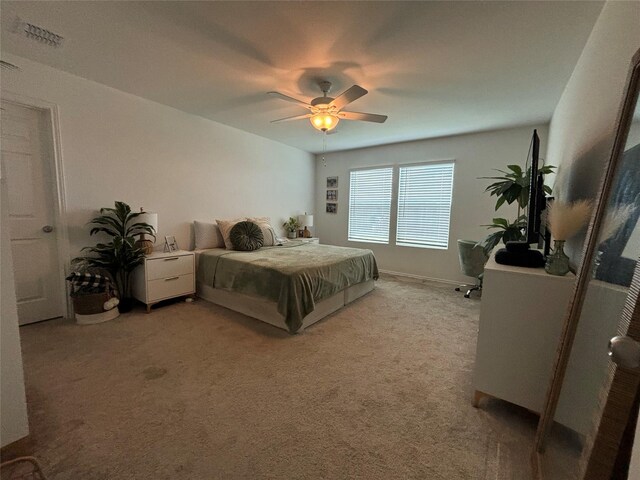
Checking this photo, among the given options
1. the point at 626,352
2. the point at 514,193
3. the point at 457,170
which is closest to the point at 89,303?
the point at 626,352

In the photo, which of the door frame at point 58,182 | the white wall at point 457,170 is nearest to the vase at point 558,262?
the white wall at point 457,170

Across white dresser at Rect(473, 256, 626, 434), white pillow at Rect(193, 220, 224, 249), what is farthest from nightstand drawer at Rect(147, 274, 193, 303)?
white dresser at Rect(473, 256, 626, 434)

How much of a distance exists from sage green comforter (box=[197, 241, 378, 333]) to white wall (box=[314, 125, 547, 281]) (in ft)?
4.64

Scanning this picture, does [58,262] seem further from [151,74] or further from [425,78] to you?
[425,78]

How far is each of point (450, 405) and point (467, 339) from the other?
3.37 feet

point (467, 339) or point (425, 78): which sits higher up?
point (425, 78)

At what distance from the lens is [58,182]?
257 centimetres

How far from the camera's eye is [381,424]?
1441 millimetres

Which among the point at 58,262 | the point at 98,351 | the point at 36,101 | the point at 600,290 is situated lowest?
the point at 98,351

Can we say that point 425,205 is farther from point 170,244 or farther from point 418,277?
point 170,244

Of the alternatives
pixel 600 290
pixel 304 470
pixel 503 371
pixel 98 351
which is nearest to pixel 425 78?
pixel 600 290

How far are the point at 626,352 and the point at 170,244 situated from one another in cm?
395

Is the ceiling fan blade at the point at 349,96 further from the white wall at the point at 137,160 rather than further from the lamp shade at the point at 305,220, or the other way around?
the lamp shade at the point at 305,220

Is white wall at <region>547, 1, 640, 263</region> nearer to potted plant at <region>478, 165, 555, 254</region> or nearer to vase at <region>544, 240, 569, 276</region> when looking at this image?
potted plant at <region>478, 165, 555, 254</region>
